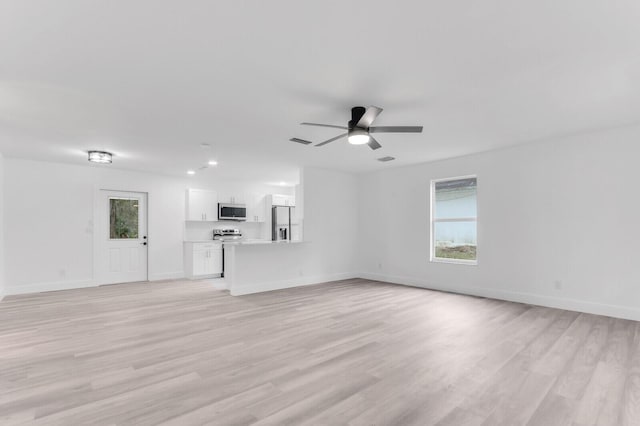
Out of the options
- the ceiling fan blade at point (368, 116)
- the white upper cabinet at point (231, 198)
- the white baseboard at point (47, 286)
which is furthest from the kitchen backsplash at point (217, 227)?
the ceiling fan blade at point (368, 116)

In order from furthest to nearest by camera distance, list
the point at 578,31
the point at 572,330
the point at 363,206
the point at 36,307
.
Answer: the point at 363,206, the point at 36,307, the point at 572,330, the point at 578,31

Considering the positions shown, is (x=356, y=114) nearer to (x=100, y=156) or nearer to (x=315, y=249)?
(x=315, y=249)

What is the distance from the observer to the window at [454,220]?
237 inches

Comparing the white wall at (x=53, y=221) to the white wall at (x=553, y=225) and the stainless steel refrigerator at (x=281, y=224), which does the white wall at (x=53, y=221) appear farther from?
the white wall at (x=553, y=225)

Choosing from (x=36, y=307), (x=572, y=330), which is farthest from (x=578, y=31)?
(x=36, y=307)

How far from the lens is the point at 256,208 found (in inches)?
360

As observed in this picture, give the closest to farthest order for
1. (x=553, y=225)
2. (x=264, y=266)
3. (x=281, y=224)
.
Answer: (x=553, y=225) → (x=264, y=266) → (x=281, y=224)

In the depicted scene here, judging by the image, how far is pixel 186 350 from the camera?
326cm

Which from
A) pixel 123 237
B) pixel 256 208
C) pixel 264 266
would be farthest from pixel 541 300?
pixel 123 237

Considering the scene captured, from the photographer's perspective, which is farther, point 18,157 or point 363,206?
point 363,206

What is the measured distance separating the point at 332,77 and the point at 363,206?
17.2 feet

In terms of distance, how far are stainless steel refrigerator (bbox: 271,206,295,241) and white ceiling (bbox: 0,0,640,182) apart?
4438 millimetres

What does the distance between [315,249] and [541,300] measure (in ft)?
13.7

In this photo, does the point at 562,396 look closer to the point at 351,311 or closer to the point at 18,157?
the point at 351,311
